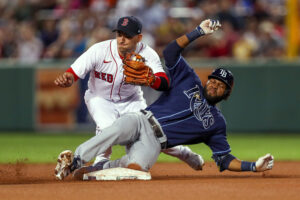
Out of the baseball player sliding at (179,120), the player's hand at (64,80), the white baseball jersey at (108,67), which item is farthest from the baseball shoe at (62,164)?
the white baseball jersey at (108,67)

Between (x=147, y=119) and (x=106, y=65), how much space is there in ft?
2.80

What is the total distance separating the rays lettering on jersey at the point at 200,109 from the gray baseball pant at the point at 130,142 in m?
0.44

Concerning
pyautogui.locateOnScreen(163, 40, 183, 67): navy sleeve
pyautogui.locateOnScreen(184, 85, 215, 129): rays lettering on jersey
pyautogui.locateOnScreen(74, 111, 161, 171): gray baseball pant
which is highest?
pyautogui.locateOnScreen(163, 40, 183, 67): navy sleeve

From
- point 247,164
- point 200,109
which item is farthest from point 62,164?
point 247,164

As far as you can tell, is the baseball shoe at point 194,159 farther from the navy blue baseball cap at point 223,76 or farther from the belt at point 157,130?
the navy blue baseball cap at point 223,76

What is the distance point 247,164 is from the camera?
6.36 meters

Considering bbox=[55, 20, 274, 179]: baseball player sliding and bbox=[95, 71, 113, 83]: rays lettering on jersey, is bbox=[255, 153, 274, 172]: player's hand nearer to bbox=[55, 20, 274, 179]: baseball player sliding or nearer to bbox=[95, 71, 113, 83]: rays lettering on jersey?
bbox=[55, 20, 274, 179]: baseball player sliding

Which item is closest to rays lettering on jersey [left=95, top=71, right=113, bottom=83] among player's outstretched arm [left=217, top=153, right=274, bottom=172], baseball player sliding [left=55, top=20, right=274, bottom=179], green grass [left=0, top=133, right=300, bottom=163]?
baseball player sliding [left=55, top=20, right=274, bottom=179]

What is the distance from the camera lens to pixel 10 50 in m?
15.1

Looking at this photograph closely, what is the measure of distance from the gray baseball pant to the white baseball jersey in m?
0.61

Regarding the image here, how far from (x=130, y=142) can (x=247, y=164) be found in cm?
114

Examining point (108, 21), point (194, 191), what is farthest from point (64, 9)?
point (194, 191)

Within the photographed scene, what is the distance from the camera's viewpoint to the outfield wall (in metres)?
13.5

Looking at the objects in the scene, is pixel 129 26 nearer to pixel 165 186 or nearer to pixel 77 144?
pixel 165 186
